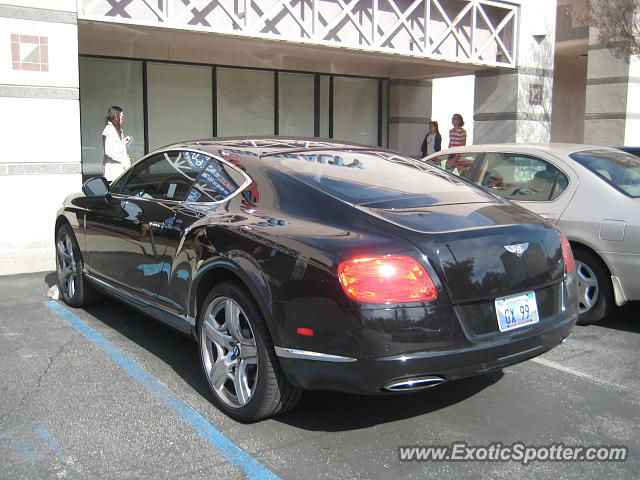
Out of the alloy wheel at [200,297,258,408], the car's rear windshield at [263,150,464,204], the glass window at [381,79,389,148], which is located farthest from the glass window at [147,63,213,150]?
the alloy wheel at [200,297,258,408]

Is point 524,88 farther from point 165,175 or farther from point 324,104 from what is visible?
point 165,175

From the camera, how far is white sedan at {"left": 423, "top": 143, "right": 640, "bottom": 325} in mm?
5340

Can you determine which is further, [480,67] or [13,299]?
[480,67]

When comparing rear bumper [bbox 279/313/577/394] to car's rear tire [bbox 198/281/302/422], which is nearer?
rear bumper [bbox 279/313/577/394]

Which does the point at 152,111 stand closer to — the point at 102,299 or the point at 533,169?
the point at 102,299

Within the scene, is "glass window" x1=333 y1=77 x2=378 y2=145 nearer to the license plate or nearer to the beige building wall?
the beige building wall

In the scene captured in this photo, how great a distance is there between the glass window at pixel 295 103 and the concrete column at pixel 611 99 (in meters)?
7.07

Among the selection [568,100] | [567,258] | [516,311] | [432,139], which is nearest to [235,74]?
[432,139]

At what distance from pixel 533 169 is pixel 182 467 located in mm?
4302

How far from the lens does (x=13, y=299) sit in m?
6.48

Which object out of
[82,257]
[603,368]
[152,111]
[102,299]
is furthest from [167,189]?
[152,111]

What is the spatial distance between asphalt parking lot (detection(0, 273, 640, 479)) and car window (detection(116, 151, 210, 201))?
1.19 metres

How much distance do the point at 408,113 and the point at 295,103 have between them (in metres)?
3.07

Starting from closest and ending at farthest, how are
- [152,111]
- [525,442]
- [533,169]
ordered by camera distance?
[525,442]
[533,169]
[152,111]
